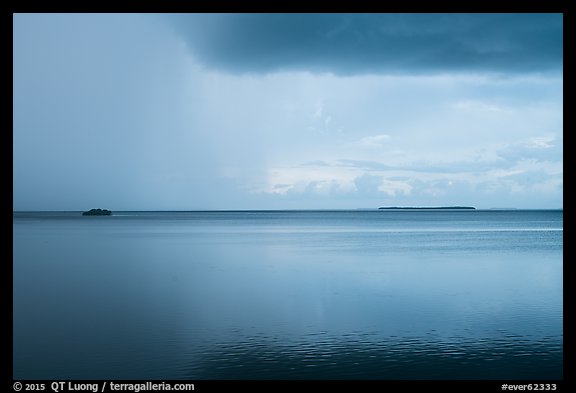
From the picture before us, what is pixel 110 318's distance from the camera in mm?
13969

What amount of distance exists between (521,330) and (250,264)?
1615 centimetres

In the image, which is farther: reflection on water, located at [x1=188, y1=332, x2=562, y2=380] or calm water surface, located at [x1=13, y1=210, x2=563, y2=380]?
calm water surface, located at [x1=13, y1=210, x2=563, y2=380]

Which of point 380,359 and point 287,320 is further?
point 287,320

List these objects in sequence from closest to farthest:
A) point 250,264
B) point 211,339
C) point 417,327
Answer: point 211,339 < point 417,327 < point 250,264

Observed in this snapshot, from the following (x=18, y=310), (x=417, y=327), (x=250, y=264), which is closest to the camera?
(x=417, y=327)

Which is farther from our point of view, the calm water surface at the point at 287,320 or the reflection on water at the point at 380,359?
the calm water surface at the point at 287,320

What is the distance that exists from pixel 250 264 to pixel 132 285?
318 inches
